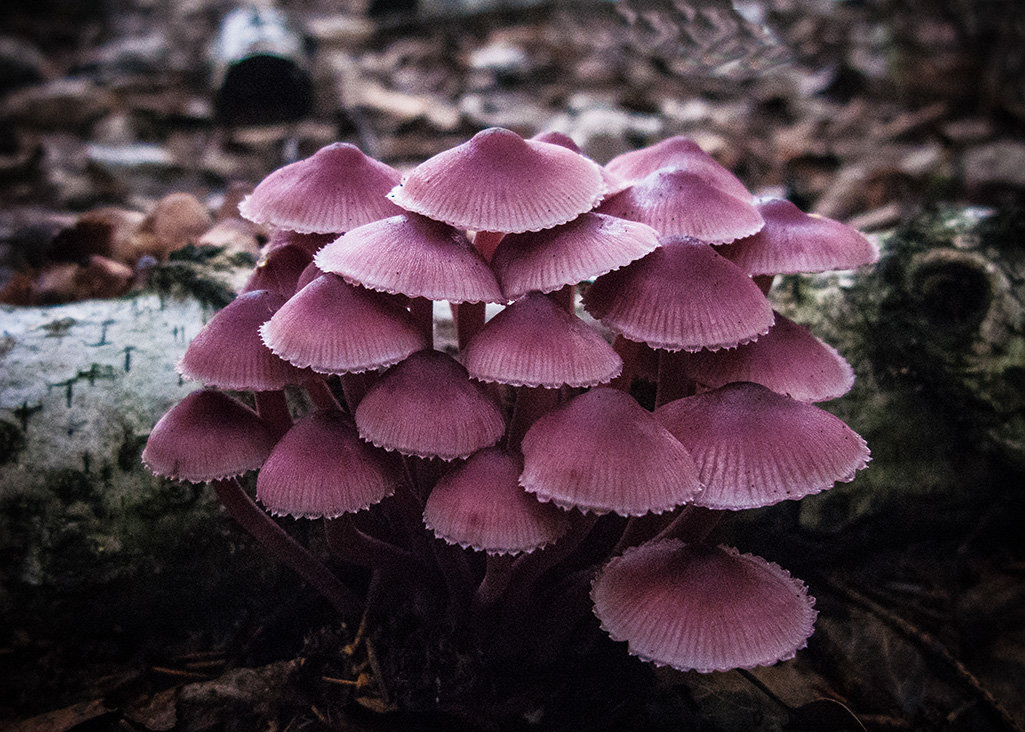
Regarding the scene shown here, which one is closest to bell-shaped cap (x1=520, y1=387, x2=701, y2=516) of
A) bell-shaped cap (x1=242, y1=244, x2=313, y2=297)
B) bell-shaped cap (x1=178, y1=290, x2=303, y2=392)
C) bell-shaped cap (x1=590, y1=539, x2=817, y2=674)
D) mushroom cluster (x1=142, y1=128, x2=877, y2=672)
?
mushroom cluster (x1=142, y1=128, x2=877, y2=672)

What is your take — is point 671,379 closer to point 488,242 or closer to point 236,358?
point 488,242

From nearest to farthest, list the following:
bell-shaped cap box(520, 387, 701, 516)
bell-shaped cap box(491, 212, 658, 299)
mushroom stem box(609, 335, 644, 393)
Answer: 1. bell-shaped cap box(520, 387, 701, 516)
2. bell-shaped cap box(491, 212, 658, 299)
3. mushroom stem box(609, 335, 644, 393)

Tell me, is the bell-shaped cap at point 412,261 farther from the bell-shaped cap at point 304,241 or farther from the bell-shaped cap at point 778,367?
the bell-shaped cap at point 778,367

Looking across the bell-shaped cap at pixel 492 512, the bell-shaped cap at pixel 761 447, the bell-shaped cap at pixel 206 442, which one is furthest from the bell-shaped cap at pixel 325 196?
the bell-shaped cap at pixel 761 447

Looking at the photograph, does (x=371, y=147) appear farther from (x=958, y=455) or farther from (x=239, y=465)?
(x=958, y=455)

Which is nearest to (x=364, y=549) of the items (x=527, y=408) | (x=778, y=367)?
(x=527, y=408)

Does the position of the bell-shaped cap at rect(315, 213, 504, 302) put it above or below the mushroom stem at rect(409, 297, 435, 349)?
above

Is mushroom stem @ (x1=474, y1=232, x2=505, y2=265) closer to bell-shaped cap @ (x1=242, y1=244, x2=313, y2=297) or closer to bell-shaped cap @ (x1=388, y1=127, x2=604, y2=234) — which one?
bell-shaped cap @ (x1=388, y1=127, x2=604, y2=234)
